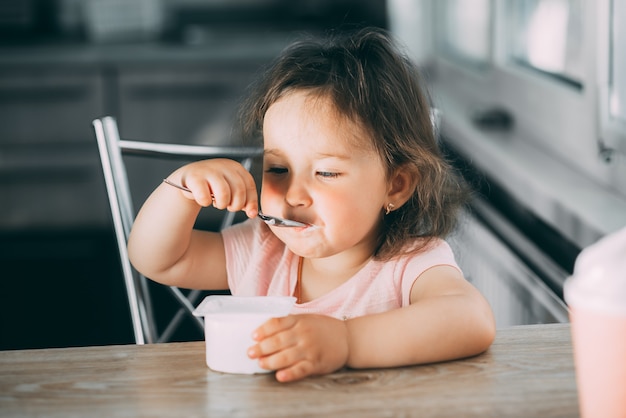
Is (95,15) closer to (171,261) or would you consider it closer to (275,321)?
(171,261)

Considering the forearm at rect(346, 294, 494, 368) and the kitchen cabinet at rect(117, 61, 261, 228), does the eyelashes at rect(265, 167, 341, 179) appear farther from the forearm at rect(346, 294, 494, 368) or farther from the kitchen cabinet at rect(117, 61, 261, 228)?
the kitchen cabinet at rect(117, 61, 261, 228)

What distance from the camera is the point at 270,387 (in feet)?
2.51

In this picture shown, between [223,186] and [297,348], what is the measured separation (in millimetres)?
275

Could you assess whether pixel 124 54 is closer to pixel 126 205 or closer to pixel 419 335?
pixel 126 205

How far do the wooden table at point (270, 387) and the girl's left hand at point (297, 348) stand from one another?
1cm

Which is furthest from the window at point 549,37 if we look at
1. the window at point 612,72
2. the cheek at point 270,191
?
the cheek at point 270,191

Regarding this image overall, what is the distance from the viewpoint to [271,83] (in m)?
1.12

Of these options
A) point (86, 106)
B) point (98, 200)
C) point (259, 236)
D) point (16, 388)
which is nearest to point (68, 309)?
point (98, 200)

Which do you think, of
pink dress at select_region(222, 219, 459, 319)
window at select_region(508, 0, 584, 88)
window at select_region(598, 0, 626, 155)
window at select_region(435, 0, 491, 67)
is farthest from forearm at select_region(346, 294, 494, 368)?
window at select_region(435, 0, 491, 67)

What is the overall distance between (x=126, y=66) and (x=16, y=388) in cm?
261

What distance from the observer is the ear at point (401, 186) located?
3.67 ft

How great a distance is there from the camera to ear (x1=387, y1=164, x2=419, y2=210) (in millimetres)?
1119

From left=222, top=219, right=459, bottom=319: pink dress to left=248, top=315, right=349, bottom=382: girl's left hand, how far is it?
10.5 inches

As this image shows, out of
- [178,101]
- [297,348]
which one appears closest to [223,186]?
[297,348]
